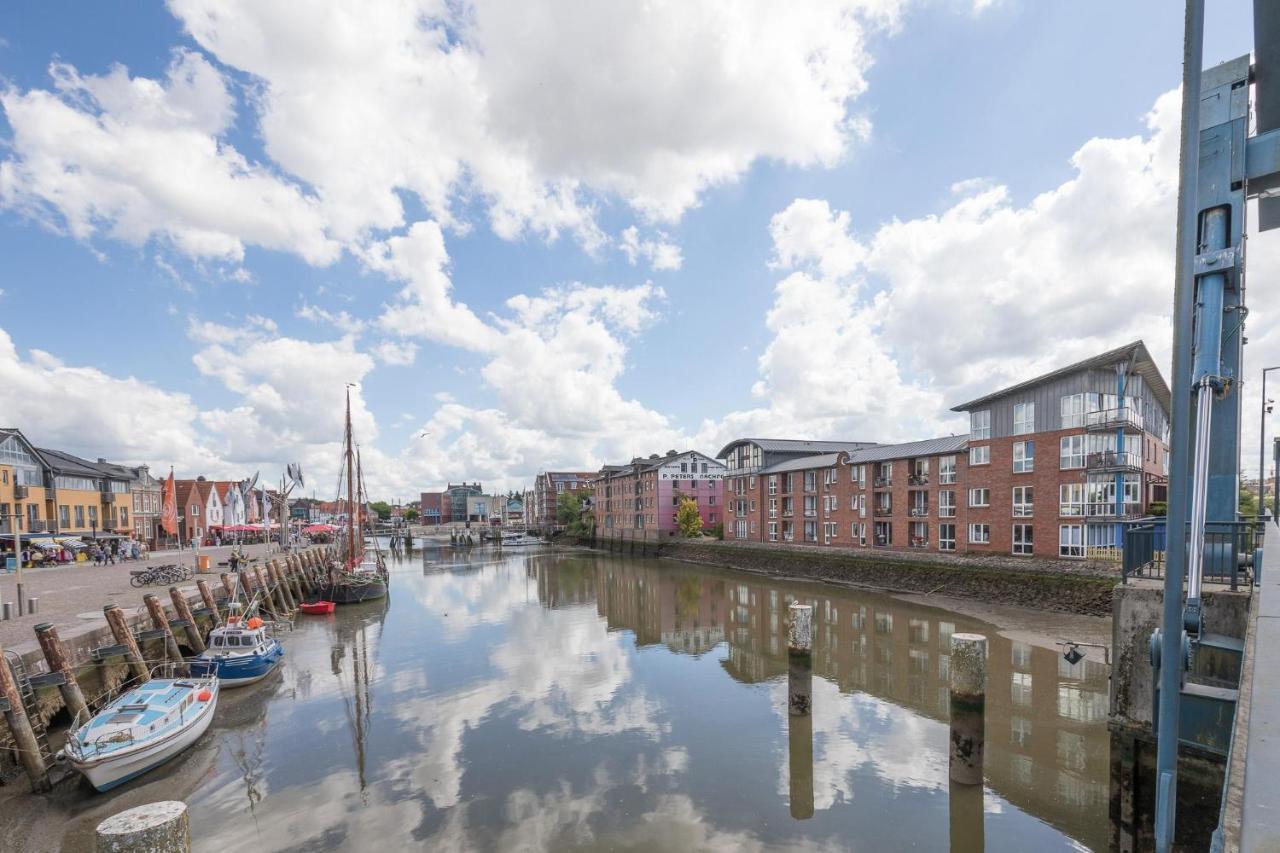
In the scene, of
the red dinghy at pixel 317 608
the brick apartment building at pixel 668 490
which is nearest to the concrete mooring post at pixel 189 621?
the red dinghy at pixel 317 608

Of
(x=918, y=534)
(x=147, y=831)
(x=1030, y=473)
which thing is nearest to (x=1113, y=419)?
(x=1030, y=473)

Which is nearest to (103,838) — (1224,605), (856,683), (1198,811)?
(1198,811)

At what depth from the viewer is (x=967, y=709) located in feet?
45.1

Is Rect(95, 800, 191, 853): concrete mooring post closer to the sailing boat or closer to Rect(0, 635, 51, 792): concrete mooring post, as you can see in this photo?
Rect(0, 635, 51, 792): concrete mooring post

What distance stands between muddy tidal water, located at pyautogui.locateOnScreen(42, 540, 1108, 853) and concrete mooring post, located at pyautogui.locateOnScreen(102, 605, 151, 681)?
9.97 ft

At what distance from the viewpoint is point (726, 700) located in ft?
70.0

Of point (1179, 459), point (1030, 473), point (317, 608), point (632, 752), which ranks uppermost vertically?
point (1179, 459)

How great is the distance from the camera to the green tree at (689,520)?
83.3 metres

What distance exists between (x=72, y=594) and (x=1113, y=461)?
60.8 m

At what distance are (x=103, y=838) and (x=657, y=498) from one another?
87.0 m

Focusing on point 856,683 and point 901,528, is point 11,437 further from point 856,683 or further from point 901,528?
point 901,528

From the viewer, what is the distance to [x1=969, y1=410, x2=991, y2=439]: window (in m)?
44.8

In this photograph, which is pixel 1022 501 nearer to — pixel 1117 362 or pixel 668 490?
pixel 1117 362

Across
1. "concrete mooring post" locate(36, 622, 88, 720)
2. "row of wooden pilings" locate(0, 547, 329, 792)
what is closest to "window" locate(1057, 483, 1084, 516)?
"row of wooden pilings" locate(0, 547, 329, 792)
